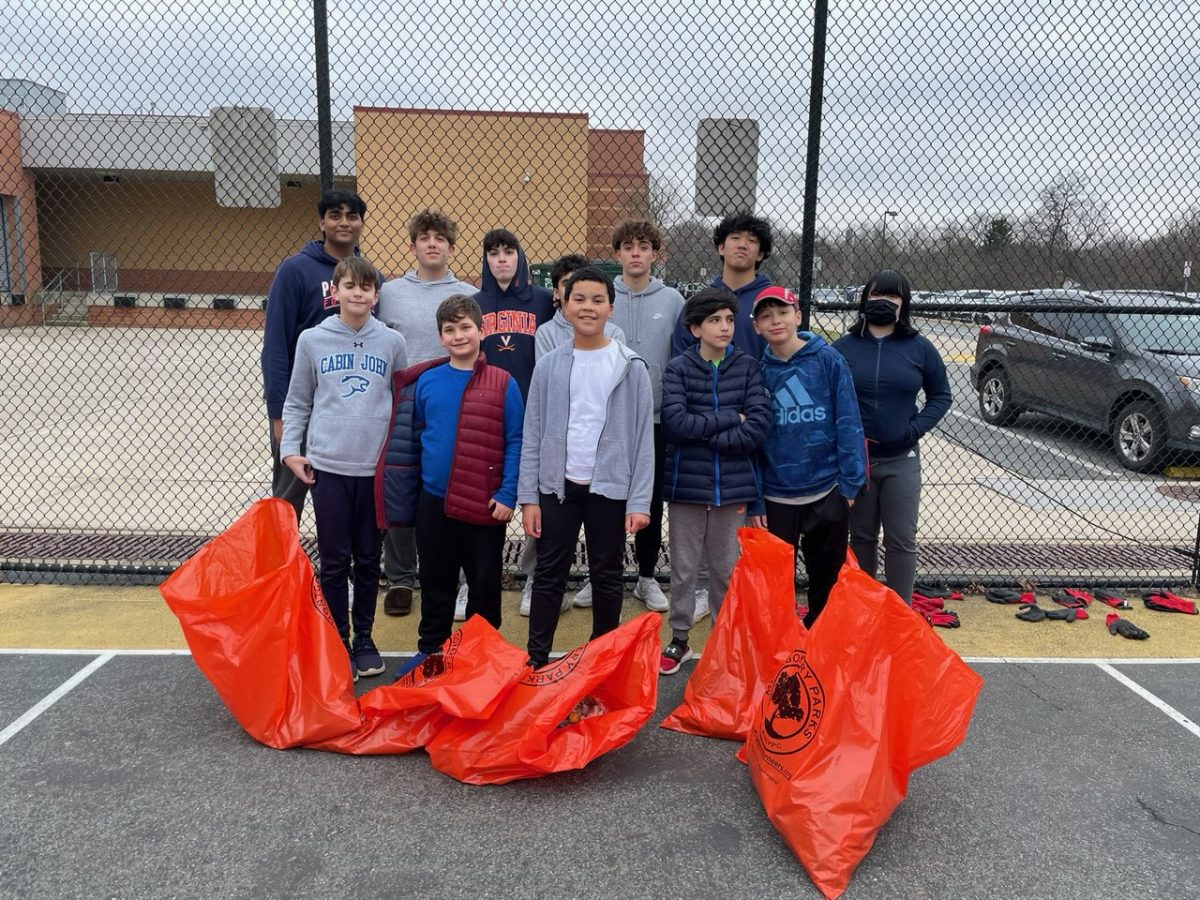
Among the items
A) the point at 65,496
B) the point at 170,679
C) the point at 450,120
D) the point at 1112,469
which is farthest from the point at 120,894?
the point at 450,120

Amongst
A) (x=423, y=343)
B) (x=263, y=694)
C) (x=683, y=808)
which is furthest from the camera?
(x=423, y=343)

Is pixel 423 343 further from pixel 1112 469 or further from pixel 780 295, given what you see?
pixel 1112 469

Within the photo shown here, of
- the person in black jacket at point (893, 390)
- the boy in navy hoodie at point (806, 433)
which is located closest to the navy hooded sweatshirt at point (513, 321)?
the boy in navy hoodie at point (806, 433)

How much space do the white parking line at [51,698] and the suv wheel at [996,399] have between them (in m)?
9.43

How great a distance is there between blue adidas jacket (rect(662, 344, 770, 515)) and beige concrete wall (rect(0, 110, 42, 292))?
79.9 feet

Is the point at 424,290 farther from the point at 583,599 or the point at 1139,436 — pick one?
the point at 1139,436

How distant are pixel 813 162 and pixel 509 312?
174cm

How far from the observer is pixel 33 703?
3363 millimetres

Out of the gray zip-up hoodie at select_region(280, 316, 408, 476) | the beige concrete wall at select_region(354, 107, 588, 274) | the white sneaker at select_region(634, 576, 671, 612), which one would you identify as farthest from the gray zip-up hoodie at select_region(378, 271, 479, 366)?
the beige concrete wall at select_region(354, 107, 588, 274)

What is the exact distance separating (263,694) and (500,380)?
56.7 inches

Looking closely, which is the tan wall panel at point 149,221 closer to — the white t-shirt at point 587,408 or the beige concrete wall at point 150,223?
the beige concrete wall at point 150,223

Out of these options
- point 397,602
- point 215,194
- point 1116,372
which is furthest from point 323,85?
point 1116,372

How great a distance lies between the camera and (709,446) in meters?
3.50

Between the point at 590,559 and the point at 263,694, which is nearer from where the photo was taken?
the point at 263,694
